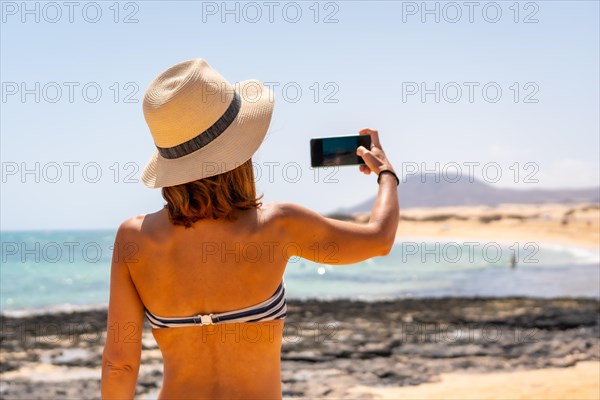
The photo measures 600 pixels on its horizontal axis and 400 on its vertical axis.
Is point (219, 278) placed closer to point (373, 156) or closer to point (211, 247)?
point (211, 247)

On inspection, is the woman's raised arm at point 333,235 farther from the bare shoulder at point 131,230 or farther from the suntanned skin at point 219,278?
the bare shoulder at point 131,230

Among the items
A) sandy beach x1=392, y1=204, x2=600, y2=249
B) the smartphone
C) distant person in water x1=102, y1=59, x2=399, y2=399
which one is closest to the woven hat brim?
distant person in water x1=102, y1=59, x2=399, y2=399

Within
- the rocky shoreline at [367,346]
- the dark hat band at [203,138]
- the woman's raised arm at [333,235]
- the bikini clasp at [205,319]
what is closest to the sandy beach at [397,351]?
the rocky shoreline at [367,346]

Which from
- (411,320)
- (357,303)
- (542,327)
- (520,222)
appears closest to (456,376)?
(542,327)

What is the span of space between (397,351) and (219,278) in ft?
→ 34.8

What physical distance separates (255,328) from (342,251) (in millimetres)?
334

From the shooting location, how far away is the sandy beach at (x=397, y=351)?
31.6ft

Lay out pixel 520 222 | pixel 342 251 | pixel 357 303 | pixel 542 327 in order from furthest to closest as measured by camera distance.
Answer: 1. pixel 520 222
2. pixel 357 303
3. pixel 542 327
4. pixel 342 251

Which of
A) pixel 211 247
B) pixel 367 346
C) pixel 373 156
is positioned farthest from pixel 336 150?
pixel 367 346

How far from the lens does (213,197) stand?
205cm

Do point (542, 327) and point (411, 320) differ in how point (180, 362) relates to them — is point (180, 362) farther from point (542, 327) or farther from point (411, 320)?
point (411, 320)

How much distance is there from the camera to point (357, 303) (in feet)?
66.9

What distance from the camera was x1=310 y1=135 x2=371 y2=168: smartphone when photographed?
2.42 metres

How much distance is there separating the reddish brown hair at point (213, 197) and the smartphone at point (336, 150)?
459mm
